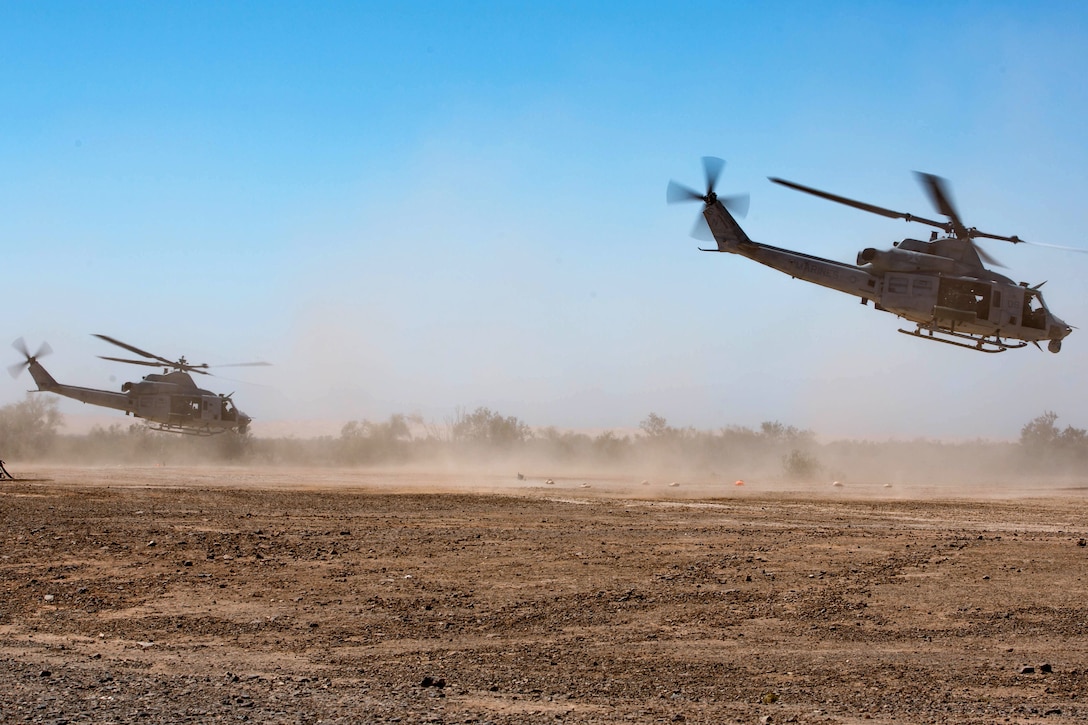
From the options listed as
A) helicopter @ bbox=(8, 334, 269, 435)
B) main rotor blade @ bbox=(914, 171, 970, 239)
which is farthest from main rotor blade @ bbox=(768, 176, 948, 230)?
helicopter @ bbox=(8, 334, 269, 435)

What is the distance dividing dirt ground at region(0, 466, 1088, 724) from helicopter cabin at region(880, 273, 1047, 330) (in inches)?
332

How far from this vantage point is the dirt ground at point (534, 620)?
665 centimetres

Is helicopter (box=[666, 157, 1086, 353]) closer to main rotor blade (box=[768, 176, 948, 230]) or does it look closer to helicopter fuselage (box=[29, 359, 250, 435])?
main rotor blade (box=[768, 176, 948, 230])

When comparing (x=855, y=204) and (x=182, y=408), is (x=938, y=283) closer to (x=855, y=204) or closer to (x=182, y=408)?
(x=855, y=204)

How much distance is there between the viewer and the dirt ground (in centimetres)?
665

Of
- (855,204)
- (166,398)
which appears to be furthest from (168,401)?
(855,204)

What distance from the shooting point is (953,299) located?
2441 centimetres

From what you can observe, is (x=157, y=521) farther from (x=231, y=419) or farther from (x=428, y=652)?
(x=231, y=419)

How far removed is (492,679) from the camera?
727cm

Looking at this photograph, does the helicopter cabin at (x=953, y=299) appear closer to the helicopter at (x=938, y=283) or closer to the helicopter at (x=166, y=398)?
the helicopter at (x=938, y=283)

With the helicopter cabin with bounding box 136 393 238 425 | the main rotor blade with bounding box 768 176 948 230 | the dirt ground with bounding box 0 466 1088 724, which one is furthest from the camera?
the helicopter cabin with bounding box 136 393 238 425

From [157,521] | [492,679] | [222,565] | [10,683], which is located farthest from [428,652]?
[157,521]

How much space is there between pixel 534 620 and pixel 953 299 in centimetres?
1879

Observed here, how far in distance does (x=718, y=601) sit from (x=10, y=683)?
20.9 feet
